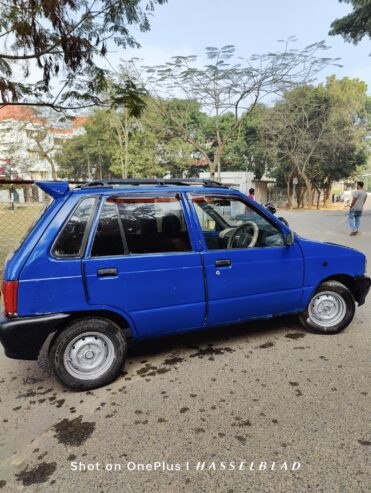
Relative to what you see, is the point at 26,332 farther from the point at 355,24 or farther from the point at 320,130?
the point at 320,130

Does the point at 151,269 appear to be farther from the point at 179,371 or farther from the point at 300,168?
the point at 300,168

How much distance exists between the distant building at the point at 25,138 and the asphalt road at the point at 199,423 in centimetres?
3044

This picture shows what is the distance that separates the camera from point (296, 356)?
3.38m

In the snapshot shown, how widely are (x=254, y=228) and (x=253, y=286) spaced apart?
0.61 m

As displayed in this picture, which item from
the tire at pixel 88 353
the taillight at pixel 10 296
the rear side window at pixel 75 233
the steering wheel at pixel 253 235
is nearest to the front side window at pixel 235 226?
the steering wheel at pixel 253 235

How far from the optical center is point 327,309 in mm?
3912

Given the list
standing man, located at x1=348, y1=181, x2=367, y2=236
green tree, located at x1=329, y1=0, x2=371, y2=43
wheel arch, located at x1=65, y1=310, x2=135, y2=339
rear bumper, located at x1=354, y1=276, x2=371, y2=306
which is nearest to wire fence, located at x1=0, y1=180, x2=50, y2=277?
wheel arch, located at x1=65, y1=310, x2=135, y2=339

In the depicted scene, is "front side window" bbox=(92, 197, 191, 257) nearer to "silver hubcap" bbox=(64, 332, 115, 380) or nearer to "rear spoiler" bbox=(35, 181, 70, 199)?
"rear spoiler" bbox=(35, 181, 70, 199)

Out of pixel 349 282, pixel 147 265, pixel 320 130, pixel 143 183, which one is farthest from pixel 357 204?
pixel 320 130

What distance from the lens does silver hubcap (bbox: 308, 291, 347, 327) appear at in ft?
12.6

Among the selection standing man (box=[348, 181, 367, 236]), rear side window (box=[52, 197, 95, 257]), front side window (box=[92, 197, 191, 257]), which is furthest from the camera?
standing man (box=[348, 181, 367, 236])

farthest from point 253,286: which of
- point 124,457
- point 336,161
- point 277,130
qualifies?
point 336,161

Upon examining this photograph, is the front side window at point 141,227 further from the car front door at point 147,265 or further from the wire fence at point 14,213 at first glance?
the wire fence at point 14,213

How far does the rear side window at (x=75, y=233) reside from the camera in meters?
2.75
